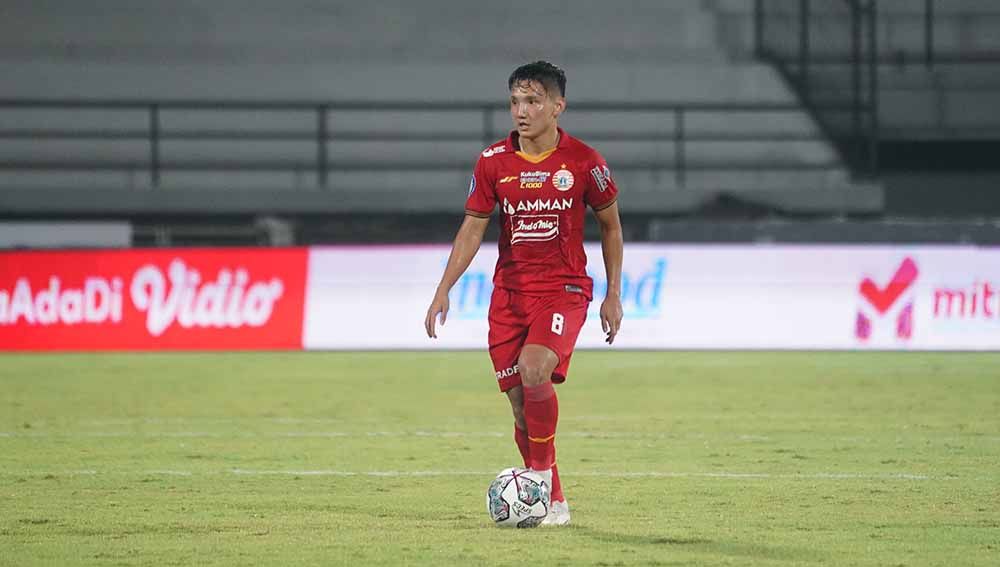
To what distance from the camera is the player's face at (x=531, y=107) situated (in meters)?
7.77

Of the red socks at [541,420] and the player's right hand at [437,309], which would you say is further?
the player's right hand at [437,309]

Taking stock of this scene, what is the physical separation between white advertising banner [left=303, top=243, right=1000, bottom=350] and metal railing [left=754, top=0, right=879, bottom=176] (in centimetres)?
622

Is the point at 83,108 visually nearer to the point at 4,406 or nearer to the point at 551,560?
the point at 4,406

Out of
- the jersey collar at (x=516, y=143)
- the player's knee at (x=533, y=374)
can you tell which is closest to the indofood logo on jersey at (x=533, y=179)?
the jersey collar at (x=516, y=143)

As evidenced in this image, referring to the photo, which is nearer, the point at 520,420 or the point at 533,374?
the point at 533,374

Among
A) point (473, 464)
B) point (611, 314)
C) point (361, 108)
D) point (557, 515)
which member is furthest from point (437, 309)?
point (361, 108)

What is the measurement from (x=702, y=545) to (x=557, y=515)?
0.88 metres

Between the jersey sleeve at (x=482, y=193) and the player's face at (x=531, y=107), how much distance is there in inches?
10.9

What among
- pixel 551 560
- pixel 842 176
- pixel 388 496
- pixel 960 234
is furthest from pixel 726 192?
pixel 551 560

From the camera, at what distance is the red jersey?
7.83m

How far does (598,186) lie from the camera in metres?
7.91

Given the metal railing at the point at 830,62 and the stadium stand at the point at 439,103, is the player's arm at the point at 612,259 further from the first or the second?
the metal railing at the point at 830,62

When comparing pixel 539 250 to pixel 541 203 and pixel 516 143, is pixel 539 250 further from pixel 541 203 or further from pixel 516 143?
pixel 516 143

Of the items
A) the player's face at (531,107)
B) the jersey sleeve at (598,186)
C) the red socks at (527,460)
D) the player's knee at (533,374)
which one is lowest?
A: the red socks at (527,460)
